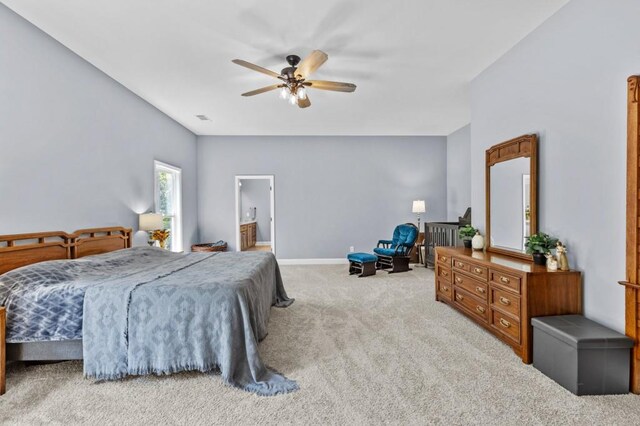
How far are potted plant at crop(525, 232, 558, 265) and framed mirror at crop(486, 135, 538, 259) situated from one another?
0.23 metres

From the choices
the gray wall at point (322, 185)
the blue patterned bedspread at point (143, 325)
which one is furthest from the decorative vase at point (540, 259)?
the gray wall at point (322, 185)

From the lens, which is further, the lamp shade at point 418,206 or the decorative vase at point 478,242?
the lamp shade at point 418,206

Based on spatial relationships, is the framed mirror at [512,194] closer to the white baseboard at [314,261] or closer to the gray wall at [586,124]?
the gray wall at [586,124]

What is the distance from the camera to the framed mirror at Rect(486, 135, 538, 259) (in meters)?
2.88

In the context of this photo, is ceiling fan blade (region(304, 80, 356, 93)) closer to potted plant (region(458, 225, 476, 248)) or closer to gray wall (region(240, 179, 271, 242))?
potted plant (region(458, 225, 476, 248))

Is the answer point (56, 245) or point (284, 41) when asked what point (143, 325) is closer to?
point (56, 245)

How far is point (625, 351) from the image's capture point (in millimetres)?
1973

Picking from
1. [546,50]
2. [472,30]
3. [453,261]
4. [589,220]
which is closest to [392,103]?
[472,30]

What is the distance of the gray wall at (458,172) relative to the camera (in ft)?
20.5

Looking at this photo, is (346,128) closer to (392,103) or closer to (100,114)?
(392,103)

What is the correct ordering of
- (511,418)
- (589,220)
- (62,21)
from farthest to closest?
(62,21) → (589,220) → (511,418)

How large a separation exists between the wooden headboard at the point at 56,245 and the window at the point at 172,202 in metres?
1.64

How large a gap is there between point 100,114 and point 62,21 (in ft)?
3.69

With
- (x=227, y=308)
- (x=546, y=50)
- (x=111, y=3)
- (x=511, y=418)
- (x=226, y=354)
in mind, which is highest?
(x=111, y=3)
